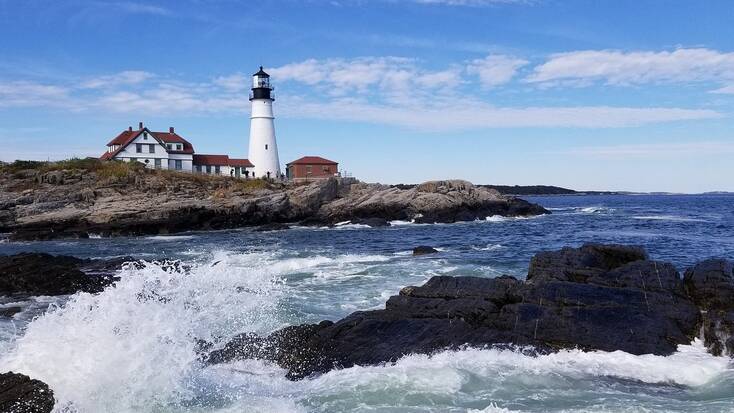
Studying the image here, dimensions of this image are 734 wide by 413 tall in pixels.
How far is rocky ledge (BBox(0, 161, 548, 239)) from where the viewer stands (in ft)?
135

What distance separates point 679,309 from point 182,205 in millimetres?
37578

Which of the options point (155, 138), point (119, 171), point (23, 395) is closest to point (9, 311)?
point (23, 395)

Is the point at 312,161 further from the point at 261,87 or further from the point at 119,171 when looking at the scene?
the point at 119,171

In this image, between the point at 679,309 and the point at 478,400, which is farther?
the point at 679,309

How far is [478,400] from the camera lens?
29.5 feet

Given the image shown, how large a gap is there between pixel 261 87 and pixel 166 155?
12376 mm

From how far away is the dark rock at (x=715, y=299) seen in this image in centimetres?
1123

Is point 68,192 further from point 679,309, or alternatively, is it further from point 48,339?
point 679,309

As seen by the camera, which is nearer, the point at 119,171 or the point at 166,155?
the point at 119,171

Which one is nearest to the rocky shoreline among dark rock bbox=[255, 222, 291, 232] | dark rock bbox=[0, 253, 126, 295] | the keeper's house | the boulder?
dark rock bbox=[0, 253, 126, 295]

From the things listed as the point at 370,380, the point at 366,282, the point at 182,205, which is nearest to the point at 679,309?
the point at 370,380

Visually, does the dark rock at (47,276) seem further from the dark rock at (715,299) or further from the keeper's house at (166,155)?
the keeper's house at (166,155)

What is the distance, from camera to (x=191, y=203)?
44.4 m

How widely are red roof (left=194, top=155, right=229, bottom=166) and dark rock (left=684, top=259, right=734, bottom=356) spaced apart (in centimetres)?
5802
